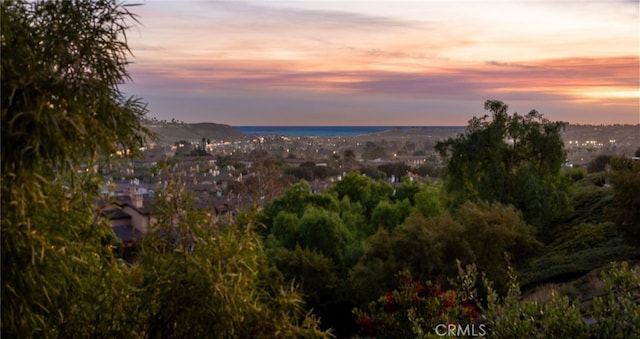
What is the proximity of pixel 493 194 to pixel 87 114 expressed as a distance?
2292 cm

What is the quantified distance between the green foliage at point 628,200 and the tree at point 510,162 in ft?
23.1

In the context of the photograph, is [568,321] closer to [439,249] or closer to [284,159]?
[439,249]

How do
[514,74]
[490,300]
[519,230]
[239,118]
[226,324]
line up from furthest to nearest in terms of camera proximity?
[239,118] < [514,74] < [519,230] < [490,300] < [226,324]

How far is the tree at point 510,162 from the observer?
2486 centimetres

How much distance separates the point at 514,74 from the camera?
28.1 m

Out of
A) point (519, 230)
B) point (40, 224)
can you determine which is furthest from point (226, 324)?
point (519, 230)

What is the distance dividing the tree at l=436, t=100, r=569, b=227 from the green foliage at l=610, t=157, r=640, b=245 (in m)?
7.04

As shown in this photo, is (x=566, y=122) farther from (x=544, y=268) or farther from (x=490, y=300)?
(x=490, y=300)

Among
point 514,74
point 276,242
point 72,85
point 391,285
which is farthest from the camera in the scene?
point 514,74

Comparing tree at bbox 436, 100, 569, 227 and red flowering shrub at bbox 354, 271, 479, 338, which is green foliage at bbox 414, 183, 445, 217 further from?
red flowering shrub at bbox 354, 271, 479, 338

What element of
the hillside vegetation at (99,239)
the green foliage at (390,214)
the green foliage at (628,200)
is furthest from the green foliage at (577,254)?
the hillside vegetation at (99,239)

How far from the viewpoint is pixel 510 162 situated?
83.7 feet

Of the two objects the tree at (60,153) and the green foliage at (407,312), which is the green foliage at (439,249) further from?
the tree at (60,153)

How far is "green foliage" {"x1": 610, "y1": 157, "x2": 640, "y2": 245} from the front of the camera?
1650cm
